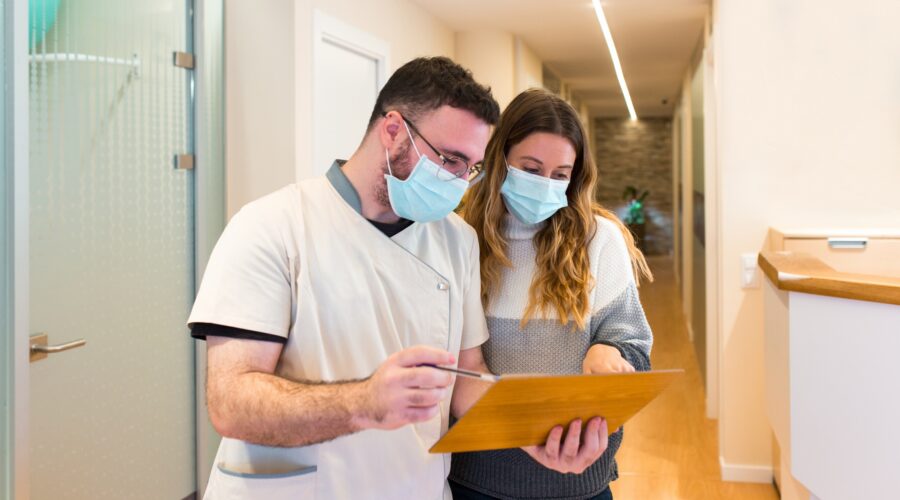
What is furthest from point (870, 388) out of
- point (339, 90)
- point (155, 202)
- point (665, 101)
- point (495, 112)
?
point (665, 101)

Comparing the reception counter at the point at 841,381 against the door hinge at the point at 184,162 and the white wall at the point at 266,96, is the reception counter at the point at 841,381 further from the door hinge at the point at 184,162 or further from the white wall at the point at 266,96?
the door hinge at the point at 184,162

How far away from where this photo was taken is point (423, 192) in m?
1.38

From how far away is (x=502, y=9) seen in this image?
212 inches

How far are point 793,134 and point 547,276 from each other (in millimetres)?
2507

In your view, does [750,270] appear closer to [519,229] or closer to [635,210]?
[519,229]

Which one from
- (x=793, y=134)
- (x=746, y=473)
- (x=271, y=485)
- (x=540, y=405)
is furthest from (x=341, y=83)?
(x=540, y=405)

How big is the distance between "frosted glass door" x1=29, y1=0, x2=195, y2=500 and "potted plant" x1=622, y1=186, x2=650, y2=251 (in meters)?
11.6

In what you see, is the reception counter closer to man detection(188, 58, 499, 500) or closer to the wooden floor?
man detection(188, 58, 499, 500)

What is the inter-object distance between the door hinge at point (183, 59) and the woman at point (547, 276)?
1.84 metres

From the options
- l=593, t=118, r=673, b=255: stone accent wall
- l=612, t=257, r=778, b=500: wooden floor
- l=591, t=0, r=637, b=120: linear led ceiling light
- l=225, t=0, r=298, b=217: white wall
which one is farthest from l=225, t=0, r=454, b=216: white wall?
l=593, t=118, r=673, b=255: stone accent wall

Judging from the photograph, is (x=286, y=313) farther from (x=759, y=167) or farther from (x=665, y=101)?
(x=665, y=101)

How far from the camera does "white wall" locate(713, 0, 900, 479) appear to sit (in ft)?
11.7

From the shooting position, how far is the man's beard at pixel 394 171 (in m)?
1.39

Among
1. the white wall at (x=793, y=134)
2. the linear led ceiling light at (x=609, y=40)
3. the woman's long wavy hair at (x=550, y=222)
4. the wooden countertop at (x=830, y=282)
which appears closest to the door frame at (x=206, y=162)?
the woman's long wavy hair at (x=550, y=222)
